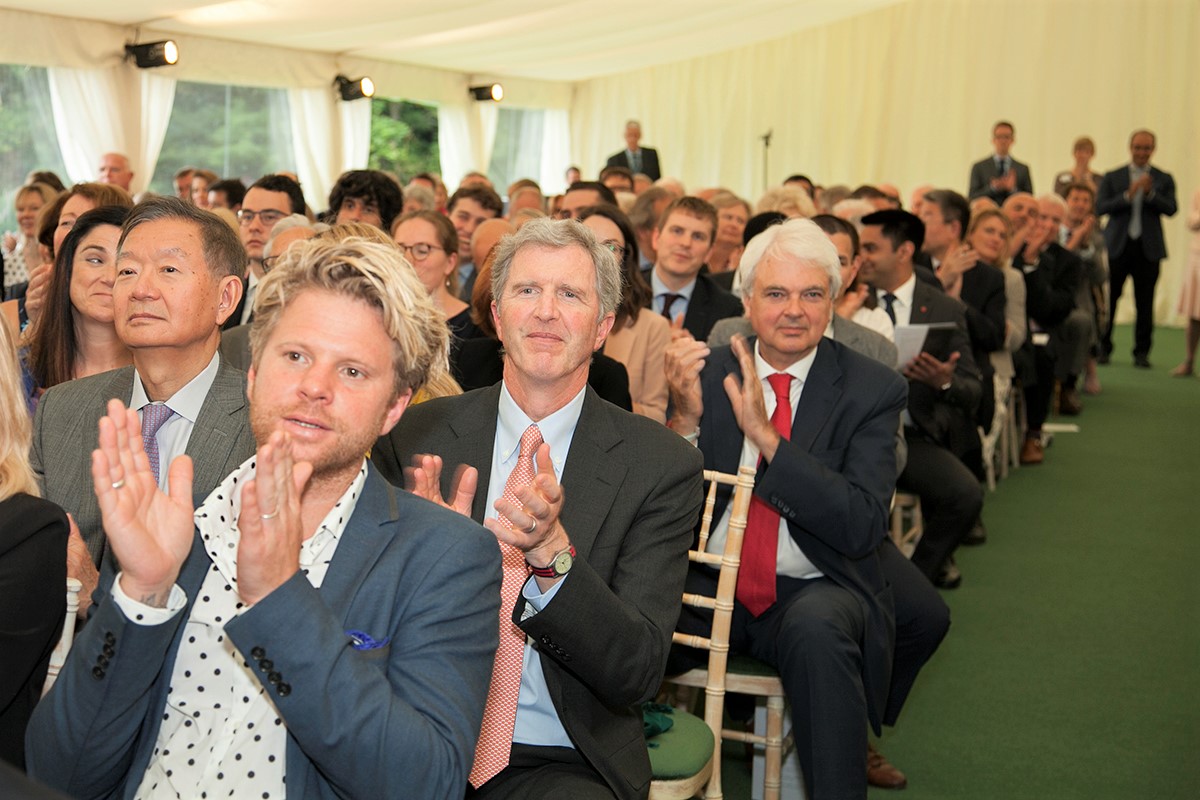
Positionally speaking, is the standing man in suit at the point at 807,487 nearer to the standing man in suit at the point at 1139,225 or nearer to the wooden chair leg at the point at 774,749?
the wooden chair leg at the point at 774,749

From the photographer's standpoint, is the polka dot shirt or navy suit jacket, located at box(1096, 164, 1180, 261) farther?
navy suit jacket, located at box(1096, 164, 1180, 261)

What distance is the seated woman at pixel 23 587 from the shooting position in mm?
1687

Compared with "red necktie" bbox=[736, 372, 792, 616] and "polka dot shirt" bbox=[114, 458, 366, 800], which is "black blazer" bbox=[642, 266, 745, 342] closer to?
"red necktie" bbox=[736, 372, 792, 616]

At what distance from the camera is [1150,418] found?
835 cm

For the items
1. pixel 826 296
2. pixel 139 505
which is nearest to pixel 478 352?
pixel 826 296

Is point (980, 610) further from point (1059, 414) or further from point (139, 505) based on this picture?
point (1059, 414)

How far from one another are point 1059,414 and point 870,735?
5776 mm

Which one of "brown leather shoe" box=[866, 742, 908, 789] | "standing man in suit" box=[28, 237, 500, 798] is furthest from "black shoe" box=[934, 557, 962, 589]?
"standing man in suit" box=[28, 237, 500, 798]

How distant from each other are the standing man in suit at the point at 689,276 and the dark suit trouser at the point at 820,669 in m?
1.99

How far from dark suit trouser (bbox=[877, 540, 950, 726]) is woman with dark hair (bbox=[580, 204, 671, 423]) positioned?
1007mm

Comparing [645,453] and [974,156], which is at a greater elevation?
[974,156]

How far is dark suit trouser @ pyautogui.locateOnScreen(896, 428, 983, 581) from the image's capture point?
4590mm

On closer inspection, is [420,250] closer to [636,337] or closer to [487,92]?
[636,337]

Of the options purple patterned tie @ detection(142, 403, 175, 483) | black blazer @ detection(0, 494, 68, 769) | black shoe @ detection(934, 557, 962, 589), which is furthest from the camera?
black shoe @ detection(934, 557, 962, 589)
